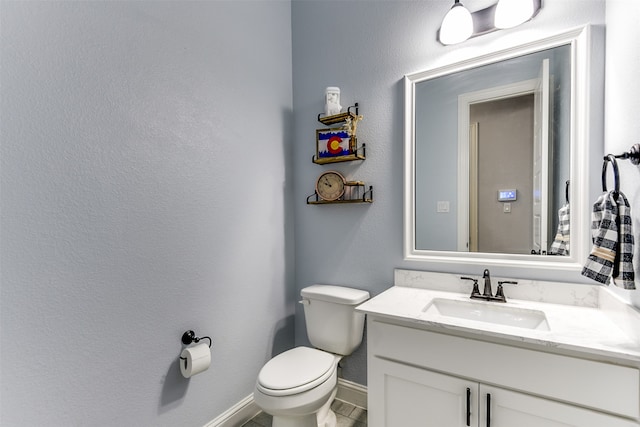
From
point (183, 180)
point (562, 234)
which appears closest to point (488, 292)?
point (562, 234)

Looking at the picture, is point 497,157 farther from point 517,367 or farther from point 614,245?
point 517,367

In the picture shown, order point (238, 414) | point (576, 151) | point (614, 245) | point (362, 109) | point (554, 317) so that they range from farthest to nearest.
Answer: point (362, 109), point (238, 414), point (576, 151), point (554, 317), point (614, 245)

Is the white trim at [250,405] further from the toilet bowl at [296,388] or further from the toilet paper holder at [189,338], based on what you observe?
the toilet paper holder at [189,338]

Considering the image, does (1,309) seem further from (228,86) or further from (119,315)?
(228,86)

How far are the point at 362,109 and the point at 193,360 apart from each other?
1.63 metres

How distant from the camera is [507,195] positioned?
1462 millimetres

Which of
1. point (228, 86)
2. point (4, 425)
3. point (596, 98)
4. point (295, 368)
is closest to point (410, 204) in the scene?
point (596, 98)

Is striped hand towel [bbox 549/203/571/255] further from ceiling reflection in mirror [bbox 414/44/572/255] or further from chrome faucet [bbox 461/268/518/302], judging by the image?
chrome faucet [bbox 461/268/518/302]

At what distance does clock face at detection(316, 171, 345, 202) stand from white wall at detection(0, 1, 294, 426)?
33 cm

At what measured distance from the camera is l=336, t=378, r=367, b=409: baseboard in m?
1.84

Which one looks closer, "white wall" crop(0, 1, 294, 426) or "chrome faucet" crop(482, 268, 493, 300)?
"white wall" crop(0, 1, 294, 426)

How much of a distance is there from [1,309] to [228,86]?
1.35 metres

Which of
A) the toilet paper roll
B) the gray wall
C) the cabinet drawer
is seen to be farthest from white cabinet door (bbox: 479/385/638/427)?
the toilet paper roll

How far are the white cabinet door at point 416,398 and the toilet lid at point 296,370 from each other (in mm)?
275
